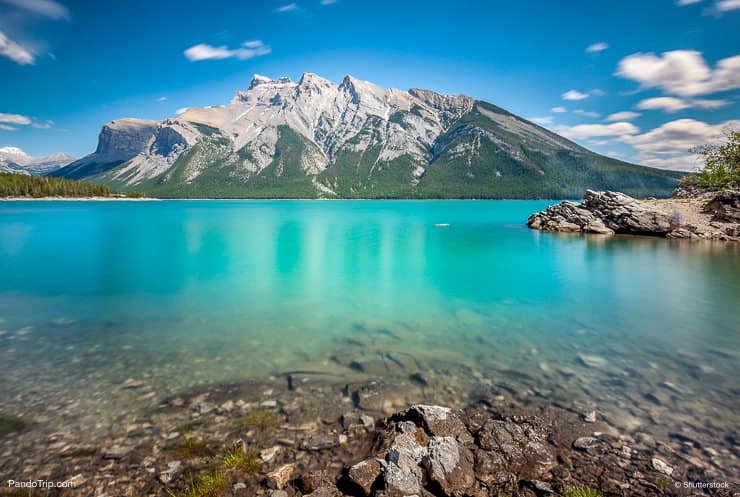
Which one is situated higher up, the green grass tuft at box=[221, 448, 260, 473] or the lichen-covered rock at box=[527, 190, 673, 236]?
the lichen-covered rock at box=[527, 190, 673, 236]

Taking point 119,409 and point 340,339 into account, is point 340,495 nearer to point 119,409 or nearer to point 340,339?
point 119,409

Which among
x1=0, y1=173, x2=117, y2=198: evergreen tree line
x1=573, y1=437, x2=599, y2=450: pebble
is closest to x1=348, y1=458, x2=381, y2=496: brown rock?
x1=573, y1=437, x2=599, y2=450: pebble

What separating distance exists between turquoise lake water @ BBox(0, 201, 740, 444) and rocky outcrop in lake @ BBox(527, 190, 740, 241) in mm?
12647

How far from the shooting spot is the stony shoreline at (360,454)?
5.95 meters

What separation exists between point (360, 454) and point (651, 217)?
188ft

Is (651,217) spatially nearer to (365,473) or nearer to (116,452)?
(365,473)

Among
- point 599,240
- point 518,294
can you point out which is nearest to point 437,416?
point 518,294

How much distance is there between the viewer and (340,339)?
13703mm

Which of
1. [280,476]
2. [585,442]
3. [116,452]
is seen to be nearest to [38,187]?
[116,452]

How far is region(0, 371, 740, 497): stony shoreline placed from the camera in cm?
595

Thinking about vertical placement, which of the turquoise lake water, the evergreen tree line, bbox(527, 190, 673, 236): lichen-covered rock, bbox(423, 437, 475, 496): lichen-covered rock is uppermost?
the evergreen tree line

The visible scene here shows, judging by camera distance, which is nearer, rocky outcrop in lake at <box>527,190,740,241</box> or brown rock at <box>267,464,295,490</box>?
brown rock at <box>267,464,295,490</box>

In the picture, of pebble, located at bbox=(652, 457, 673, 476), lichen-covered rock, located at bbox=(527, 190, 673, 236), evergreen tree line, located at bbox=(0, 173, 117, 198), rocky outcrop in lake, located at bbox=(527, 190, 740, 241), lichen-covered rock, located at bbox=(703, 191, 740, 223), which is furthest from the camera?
evergreen tree line, located at bbox=(0, 173, 117, 198)

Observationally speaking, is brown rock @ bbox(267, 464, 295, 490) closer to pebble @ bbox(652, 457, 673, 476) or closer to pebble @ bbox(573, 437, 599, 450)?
pebble @ bbox(573, 437, 599, 450)
